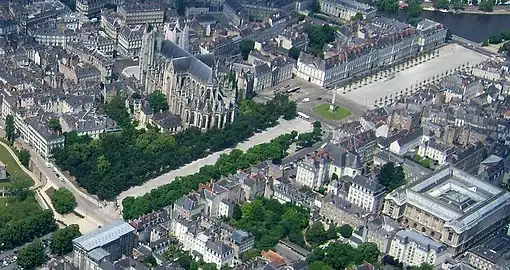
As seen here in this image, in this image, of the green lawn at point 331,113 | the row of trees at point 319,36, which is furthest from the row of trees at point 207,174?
the row of trees at point 319,36

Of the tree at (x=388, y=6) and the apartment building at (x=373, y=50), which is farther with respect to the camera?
the tree at (x=388, y=6)

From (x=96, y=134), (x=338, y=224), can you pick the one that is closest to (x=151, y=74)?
(x=96, y=134)

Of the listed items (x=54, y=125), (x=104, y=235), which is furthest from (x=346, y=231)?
(x=54, y=125)

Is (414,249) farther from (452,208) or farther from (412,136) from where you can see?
(412,136)

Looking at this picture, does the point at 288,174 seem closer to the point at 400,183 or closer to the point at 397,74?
the point at 400,183

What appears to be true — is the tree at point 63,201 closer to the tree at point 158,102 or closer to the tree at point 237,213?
the tree at point 237,213

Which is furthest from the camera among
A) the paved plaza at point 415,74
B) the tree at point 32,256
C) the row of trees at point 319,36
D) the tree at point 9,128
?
the row of trees at point 319,36
